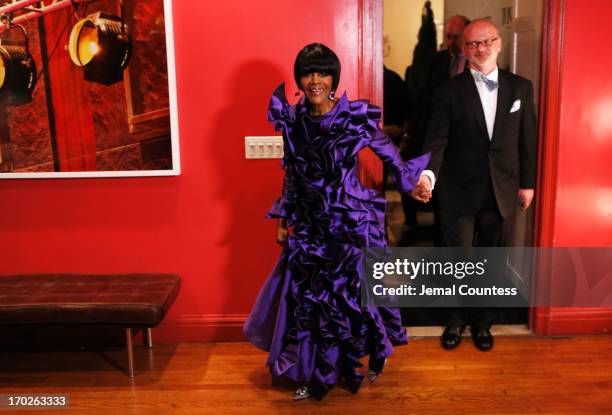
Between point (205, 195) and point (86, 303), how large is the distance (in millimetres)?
762

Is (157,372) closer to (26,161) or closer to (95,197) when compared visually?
(95,197)

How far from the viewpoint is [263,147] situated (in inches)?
112

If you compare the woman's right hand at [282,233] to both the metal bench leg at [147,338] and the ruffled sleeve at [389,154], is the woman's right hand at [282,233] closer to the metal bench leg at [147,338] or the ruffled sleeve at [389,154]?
the ruffled sleeve at [389,154]

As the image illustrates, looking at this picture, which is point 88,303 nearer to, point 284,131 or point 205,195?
point 205,195

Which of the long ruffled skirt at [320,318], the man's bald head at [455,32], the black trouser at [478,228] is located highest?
the man's bald head at [455,32]

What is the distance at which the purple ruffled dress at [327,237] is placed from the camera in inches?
91.5

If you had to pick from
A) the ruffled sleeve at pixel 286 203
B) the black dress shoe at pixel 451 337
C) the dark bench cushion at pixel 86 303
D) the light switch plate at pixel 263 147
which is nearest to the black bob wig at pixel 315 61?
the ruffled sleeve at pixel 286 203

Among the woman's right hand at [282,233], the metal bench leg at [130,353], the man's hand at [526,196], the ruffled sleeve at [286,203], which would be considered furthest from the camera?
the man's hand at [526,196]

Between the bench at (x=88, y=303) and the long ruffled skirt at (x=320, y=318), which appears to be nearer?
the long ruffled skirt at (x=320, y=318)

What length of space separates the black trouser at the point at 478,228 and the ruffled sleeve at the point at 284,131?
95cm

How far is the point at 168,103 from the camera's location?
2799 mm

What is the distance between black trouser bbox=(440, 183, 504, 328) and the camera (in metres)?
2.94

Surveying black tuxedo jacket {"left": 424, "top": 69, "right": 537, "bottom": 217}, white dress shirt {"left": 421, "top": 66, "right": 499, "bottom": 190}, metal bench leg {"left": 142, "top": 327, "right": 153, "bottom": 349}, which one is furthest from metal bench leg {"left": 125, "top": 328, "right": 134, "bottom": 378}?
white dress shirt {"left": 421, "top": 66, "right": 499, "bottom": 190}

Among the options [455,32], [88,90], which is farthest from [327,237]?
[455,32]
